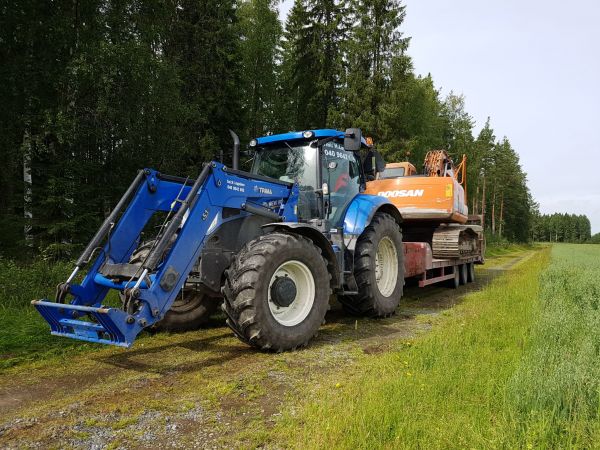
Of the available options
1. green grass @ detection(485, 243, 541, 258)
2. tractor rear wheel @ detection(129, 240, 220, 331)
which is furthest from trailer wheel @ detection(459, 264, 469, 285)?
green grass @ detection(485, 243, 541, 258)

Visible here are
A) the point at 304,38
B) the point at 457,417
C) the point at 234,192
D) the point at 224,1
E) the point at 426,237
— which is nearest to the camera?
the point at 457,417

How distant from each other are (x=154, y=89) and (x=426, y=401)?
486 inches

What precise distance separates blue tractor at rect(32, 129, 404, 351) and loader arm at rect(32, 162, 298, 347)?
0.01 m

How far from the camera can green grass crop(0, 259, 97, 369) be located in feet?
16.0

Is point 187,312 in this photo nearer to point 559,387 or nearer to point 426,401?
point 426,401

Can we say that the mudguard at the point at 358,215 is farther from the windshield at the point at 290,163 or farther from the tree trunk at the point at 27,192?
the tree trunk at the point at 27,192

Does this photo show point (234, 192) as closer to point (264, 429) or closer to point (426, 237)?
point (264, 429)

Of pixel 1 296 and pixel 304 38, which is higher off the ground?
pixel 304 38

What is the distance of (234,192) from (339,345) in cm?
221

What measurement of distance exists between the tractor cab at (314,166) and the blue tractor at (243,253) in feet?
0.05

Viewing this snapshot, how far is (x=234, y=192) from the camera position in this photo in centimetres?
531

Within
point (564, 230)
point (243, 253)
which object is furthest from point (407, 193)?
point (564, 230)

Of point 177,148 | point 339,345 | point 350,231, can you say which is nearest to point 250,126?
point 177,148

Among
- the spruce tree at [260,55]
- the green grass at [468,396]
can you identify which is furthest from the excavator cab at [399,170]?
the spruce tree at [260,55]
